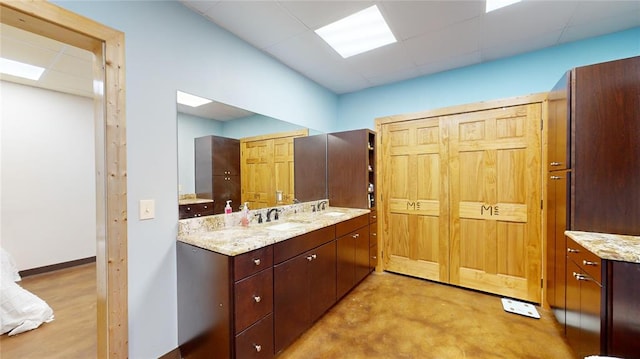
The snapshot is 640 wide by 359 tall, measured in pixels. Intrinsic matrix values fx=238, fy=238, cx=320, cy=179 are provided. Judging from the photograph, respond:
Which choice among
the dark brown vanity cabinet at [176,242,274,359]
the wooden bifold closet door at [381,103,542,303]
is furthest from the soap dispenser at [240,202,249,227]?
the wooden bifold closet door at [381,103,542,303]

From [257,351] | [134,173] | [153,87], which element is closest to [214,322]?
[257,351]

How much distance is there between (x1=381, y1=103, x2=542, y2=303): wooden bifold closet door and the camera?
255 centimetres

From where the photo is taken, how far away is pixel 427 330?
209 centimetres

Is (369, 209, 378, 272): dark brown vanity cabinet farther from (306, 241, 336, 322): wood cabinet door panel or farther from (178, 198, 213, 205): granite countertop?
(178, 198, 213, 205): granite countertop

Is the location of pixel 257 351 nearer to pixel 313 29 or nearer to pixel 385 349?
pixel 385 349

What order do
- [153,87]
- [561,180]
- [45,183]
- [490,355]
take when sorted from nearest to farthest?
1. [153,87]
2. [490,355]
3. [561,180]
4. [45,183]

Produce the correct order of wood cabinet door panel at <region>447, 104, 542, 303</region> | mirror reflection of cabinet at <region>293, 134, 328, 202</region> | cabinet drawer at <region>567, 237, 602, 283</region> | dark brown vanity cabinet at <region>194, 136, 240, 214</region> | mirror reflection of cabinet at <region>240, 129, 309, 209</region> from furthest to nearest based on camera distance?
1. mirror reflection of cabinet at <region>293, 134, 328, 202</region>
2. wood cabinet door panel at <region>447, 104, 542, 303</region>
3. mirror reflection of cabinet at <region>240, 129, 309, 209</region>
4. dark brown vanity cabinet at <region>194, 136, 240, 214</region>
5. cabinet drawer at <region>567, 237, 602, 283</region>

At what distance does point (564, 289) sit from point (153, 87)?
337 cm

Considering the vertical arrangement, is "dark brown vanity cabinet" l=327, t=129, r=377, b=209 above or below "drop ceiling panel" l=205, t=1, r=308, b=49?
below

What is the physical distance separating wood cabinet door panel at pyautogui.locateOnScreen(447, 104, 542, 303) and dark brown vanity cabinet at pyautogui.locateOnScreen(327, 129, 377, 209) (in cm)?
100

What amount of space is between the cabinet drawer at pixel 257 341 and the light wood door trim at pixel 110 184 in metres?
0.73

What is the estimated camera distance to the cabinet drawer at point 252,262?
139 centimetres

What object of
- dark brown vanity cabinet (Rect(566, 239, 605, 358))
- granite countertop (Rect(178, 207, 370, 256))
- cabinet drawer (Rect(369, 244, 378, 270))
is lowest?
cabinet drawer (Rect(369, 244, 378, 270))

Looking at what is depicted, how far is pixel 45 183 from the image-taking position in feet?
10.8
